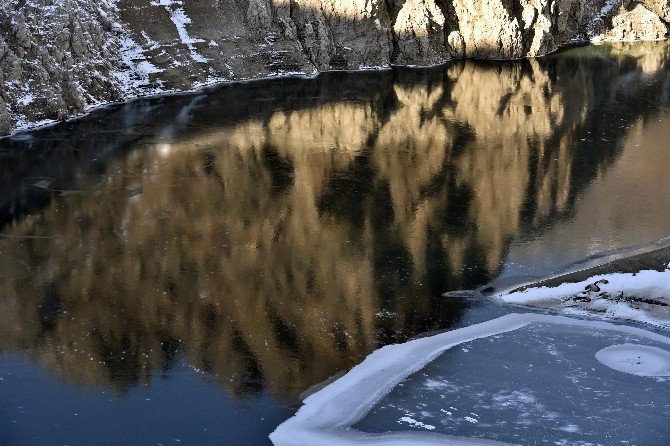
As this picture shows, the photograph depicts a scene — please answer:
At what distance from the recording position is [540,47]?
8975cm

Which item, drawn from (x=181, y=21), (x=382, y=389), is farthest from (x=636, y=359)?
(x=181, y=21)

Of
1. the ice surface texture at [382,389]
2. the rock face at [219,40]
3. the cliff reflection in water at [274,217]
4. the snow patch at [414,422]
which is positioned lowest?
the snow patch at [414,422]

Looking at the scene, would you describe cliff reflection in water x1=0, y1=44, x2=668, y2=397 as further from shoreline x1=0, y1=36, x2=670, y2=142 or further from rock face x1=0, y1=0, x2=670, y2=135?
rock face x1=0, y1=0, x2=670, y2=135

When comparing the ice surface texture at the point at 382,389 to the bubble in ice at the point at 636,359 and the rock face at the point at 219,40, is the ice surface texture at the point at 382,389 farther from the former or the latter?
the rock face at the point at 219,40

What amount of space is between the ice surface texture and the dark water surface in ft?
2.21

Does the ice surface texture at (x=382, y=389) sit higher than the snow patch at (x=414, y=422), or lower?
higher

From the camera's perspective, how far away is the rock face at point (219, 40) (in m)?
60.4

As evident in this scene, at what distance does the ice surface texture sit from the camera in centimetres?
2484

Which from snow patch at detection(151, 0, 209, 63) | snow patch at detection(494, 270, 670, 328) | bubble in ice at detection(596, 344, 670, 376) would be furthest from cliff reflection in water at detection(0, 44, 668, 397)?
bubble in ice at detection(596, 344, 670, 376)

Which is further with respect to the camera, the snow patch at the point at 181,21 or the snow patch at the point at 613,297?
the snow patch at the point at 181,21


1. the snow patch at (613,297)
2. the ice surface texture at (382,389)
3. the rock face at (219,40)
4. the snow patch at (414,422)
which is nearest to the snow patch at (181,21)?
the rock face at (219,40)

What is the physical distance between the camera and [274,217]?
42.2m

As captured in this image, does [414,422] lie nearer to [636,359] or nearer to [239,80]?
[636,359]

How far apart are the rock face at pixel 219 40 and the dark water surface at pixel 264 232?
3.52 metres
